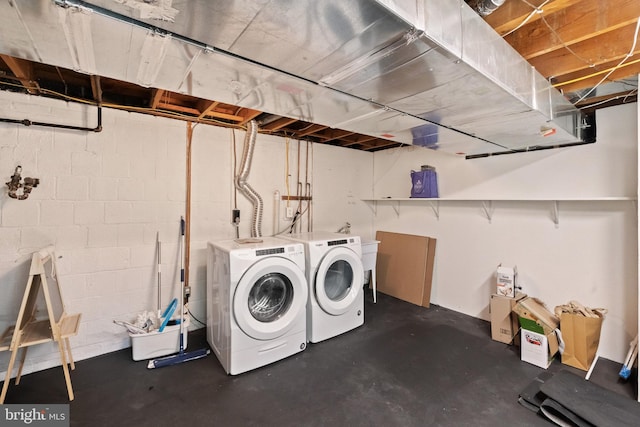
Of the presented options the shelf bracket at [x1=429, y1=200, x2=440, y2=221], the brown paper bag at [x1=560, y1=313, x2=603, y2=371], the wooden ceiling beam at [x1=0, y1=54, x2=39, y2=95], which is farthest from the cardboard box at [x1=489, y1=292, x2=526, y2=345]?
the wooden ceiling beam at [x1=0, y1=54, x2=39, y2=95]

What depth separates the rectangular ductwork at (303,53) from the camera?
956 millimetres

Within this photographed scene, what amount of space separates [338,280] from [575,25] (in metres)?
2.59

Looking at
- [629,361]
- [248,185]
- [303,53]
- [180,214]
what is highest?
[303,53]

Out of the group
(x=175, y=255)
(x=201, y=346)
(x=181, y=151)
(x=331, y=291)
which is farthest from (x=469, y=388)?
(x=181, y=151)

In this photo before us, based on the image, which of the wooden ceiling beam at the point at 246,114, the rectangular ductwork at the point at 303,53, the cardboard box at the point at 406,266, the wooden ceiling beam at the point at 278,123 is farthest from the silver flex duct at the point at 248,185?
the cardboard box at the point at 406,266

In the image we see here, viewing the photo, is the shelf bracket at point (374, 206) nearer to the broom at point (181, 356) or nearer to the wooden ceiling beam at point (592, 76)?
the wooden ceiling beam at point (592, 76)

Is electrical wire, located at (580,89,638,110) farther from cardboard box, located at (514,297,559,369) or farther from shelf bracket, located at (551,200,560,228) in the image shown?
cardboard box, located at (514,297,559,369)

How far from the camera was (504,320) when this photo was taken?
275cm

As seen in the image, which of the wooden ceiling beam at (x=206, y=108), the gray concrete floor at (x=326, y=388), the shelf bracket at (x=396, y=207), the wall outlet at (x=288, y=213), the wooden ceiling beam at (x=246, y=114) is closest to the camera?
the gray concrete floor at (x=326, y=388)

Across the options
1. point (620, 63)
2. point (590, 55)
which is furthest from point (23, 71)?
point (620, 63)

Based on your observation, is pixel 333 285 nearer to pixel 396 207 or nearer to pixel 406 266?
pixel 406 266

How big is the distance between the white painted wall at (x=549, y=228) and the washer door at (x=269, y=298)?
2.17 metres

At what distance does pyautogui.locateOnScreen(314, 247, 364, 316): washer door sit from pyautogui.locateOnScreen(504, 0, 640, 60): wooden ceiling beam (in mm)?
2088

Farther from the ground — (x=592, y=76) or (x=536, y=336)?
(x=592, y=76)
